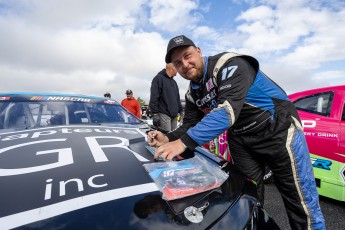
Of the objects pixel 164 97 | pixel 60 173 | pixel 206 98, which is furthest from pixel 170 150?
pixel 164 97

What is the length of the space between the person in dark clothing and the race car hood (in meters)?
2.40

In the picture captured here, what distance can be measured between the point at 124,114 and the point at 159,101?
140cm

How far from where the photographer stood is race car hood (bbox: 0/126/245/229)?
2.80ft

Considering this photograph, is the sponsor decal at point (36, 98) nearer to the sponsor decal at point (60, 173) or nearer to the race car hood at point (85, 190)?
the sponsor decal at point (60, 173)

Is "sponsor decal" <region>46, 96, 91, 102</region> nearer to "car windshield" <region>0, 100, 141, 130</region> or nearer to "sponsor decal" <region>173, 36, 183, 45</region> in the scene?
"car windshield" <region>0, 100, 141, 130</region>

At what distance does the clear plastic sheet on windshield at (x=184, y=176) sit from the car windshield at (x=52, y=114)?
1.17 metres

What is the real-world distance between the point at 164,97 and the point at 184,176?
2.75 m

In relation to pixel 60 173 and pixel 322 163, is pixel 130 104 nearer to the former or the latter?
pixel 322 163

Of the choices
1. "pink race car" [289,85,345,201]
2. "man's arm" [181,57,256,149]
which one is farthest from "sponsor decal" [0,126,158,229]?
"pink race car" [289,85,345,201]

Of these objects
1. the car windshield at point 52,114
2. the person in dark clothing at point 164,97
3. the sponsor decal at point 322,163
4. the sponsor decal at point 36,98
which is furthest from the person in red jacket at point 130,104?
the sponsor decal at point 322,163

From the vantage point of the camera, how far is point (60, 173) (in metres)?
1.11

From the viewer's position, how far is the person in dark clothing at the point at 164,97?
12.9 ft

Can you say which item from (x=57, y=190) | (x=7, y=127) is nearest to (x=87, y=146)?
(x=57, y=190)

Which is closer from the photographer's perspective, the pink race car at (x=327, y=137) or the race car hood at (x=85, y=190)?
the race car hood at (x=85, y=190)
